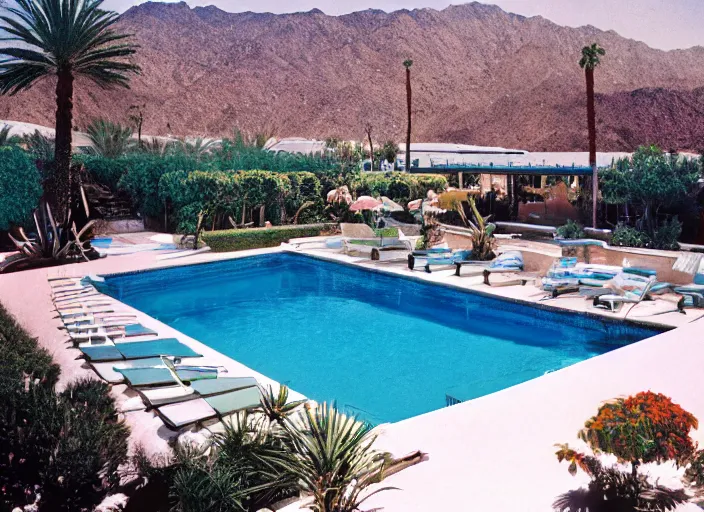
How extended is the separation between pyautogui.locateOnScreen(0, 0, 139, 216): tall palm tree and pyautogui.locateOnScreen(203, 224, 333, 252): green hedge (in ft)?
14.1

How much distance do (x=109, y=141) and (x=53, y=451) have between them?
107 feet

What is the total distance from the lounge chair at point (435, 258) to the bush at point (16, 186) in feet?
38.0

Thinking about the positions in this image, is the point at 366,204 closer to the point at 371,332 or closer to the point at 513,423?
the point at 371,332

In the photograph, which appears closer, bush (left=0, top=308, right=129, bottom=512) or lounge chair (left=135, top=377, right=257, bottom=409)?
bush (left=0, top=308, right=129, bottom=512)

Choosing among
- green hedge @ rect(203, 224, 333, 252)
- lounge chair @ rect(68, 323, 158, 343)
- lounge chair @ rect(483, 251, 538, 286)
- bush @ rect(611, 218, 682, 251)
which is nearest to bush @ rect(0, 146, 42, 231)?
green hedge @ rect(203, 224, 333, 252)

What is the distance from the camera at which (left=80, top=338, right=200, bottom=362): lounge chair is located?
857cm

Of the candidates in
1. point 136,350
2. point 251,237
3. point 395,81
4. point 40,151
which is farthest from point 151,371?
point 395,81

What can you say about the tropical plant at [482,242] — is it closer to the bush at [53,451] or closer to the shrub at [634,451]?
the shrub at [634,451]

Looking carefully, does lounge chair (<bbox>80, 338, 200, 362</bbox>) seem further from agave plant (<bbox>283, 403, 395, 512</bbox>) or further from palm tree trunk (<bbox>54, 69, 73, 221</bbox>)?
palm tree trunk (<bbox>54, 69, 73, 221</bbox>)

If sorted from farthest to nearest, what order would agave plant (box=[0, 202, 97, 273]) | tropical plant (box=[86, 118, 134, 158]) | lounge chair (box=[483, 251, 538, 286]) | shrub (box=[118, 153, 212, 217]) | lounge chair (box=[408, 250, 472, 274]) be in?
tropical plant (box=[86, 118, 134, 158]) < shrub (box=[118, 153, 212, 217]) < agave plant (box=[0, 202, 97, 273]) < lounge chair (box=[408, 250, 472, 274]) < lounge chair (box=[483, 251, 538, 286])

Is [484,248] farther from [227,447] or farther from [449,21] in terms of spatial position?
[449,21]

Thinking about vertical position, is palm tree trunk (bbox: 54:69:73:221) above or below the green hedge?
above

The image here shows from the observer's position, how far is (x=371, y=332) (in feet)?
37.7

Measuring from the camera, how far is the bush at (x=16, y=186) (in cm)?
1883
